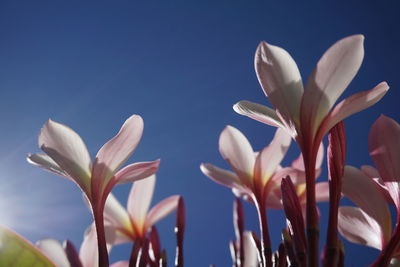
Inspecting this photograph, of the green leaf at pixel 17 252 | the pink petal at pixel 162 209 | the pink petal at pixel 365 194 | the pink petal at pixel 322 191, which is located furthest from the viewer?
the pink petal at pixel 162 209

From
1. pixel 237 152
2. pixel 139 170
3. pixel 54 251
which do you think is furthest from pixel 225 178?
pixel 54 251

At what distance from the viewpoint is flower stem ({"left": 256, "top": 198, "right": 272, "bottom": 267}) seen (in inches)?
17.9

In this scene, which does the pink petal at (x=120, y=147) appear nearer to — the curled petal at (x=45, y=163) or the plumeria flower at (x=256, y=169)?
the curled petal at (x=45, y=163)

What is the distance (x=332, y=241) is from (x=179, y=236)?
0.27 m

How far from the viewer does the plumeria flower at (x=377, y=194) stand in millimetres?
372

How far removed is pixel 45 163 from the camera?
45cm

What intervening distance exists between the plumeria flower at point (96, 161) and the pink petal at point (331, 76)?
0.17 metres

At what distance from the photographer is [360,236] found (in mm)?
455

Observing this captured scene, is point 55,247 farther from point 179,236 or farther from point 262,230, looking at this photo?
point 262,230

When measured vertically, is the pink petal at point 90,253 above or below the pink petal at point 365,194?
below

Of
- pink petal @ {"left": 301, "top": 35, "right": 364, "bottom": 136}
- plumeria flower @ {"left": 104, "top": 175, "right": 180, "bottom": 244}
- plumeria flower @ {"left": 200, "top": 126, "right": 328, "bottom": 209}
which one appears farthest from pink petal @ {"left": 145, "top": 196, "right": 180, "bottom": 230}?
pink petal @ {"left": 301, "top": 35, "right": 364, "bottom": 136}

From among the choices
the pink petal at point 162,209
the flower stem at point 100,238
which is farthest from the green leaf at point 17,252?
the pink petal at point 162,209

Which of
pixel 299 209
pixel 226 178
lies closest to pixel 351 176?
pixel 299 209

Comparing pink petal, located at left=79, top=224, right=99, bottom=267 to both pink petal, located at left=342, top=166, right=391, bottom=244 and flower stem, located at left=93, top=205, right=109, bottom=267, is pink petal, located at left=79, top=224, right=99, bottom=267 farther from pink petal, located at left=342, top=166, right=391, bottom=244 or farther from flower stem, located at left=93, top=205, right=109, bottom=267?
pink petal, located at left=342, top=166, right=391, bottom=244
